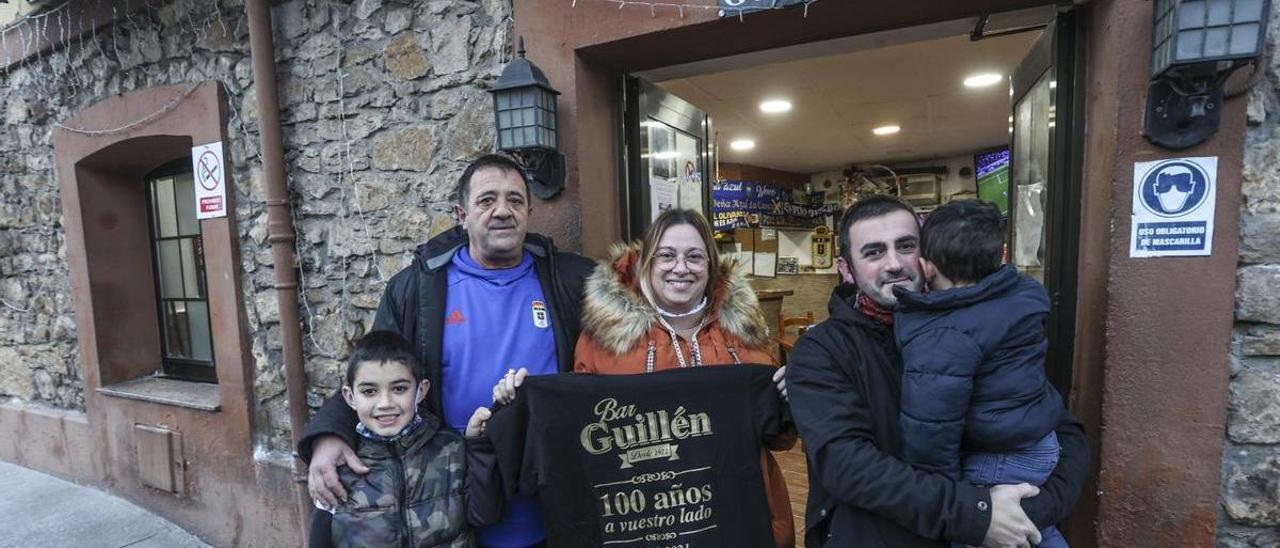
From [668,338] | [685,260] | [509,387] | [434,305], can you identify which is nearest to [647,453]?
[668,338]

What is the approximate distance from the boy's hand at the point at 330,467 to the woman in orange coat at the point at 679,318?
2.44 ft

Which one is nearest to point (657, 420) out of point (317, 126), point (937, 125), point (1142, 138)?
point (1142, 138)

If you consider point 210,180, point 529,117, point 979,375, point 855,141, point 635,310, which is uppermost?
point 855,141

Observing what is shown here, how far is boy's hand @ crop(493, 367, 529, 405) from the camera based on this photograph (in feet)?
5.68

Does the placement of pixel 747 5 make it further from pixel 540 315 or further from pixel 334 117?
pixel 334 117

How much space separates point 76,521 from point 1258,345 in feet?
19.9

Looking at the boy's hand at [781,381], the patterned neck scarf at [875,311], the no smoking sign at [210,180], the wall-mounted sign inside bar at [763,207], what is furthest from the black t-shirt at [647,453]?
the wall-mounted sign inside bar at [763,207]

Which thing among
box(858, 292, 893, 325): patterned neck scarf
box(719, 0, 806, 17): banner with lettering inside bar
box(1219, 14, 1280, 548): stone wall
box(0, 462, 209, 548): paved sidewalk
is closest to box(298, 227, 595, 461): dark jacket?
box(858, 292, 893, 325): patterned neck scarf

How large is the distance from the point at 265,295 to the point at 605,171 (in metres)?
2.14

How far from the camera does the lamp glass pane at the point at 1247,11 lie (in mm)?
1448

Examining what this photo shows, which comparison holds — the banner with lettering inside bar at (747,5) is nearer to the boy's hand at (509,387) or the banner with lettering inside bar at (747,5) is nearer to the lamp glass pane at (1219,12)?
the lamp glass pane at (1219,12)

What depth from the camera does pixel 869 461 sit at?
1310mm

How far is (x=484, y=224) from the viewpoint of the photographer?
1913 mm

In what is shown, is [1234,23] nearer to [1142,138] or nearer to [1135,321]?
[1142,138]
